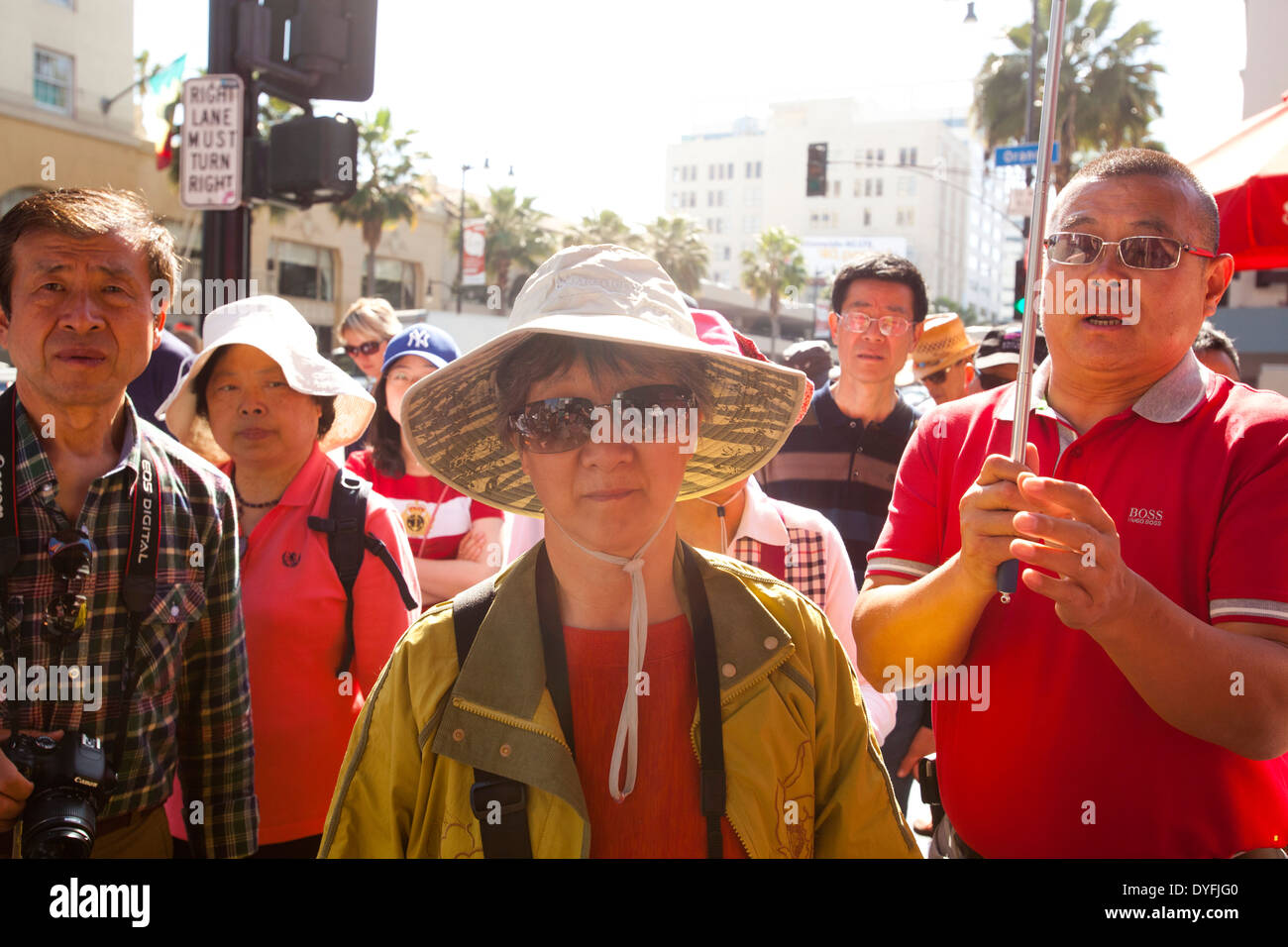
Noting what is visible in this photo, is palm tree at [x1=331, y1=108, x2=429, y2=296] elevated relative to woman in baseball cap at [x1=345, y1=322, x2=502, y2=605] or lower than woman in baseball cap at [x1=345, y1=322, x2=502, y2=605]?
elevated

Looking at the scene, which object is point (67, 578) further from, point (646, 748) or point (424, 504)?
point (424, 504)

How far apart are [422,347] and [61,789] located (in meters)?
2.74

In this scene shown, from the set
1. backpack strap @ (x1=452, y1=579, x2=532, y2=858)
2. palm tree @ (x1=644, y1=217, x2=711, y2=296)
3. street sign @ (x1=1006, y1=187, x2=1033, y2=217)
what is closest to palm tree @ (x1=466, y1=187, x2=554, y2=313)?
palm tree @ (x1=644, y1=217, x2=711, y2=296)

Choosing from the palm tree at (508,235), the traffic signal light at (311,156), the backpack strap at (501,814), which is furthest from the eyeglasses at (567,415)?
the palm tree at (508,235)

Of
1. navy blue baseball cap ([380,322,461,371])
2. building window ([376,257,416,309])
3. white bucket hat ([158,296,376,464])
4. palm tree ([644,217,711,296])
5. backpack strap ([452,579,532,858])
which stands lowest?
backpack strap ([452,579,532,858])

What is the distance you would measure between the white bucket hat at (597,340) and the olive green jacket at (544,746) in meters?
0.40

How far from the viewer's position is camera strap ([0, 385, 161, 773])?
2131 millimetres

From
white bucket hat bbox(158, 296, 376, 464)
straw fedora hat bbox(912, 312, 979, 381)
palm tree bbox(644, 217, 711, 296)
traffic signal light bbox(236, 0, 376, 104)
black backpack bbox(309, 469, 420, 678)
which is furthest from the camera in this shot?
palm tree bbox(644, 217, 711, 296)

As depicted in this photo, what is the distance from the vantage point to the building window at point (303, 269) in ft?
131

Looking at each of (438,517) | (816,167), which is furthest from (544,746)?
(816,167)

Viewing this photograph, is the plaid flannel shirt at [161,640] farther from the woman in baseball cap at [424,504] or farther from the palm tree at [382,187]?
the palm tree at [382,187]

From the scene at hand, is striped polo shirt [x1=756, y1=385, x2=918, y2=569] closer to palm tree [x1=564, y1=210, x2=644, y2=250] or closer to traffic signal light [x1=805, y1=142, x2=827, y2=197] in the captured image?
traffic signal light [x1=805, y1=142, x2=827, y2=197]

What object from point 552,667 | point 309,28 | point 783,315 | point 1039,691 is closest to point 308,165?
point 309,28

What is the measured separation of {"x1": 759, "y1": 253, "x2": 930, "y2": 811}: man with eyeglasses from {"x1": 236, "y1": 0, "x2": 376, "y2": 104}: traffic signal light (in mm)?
2838
